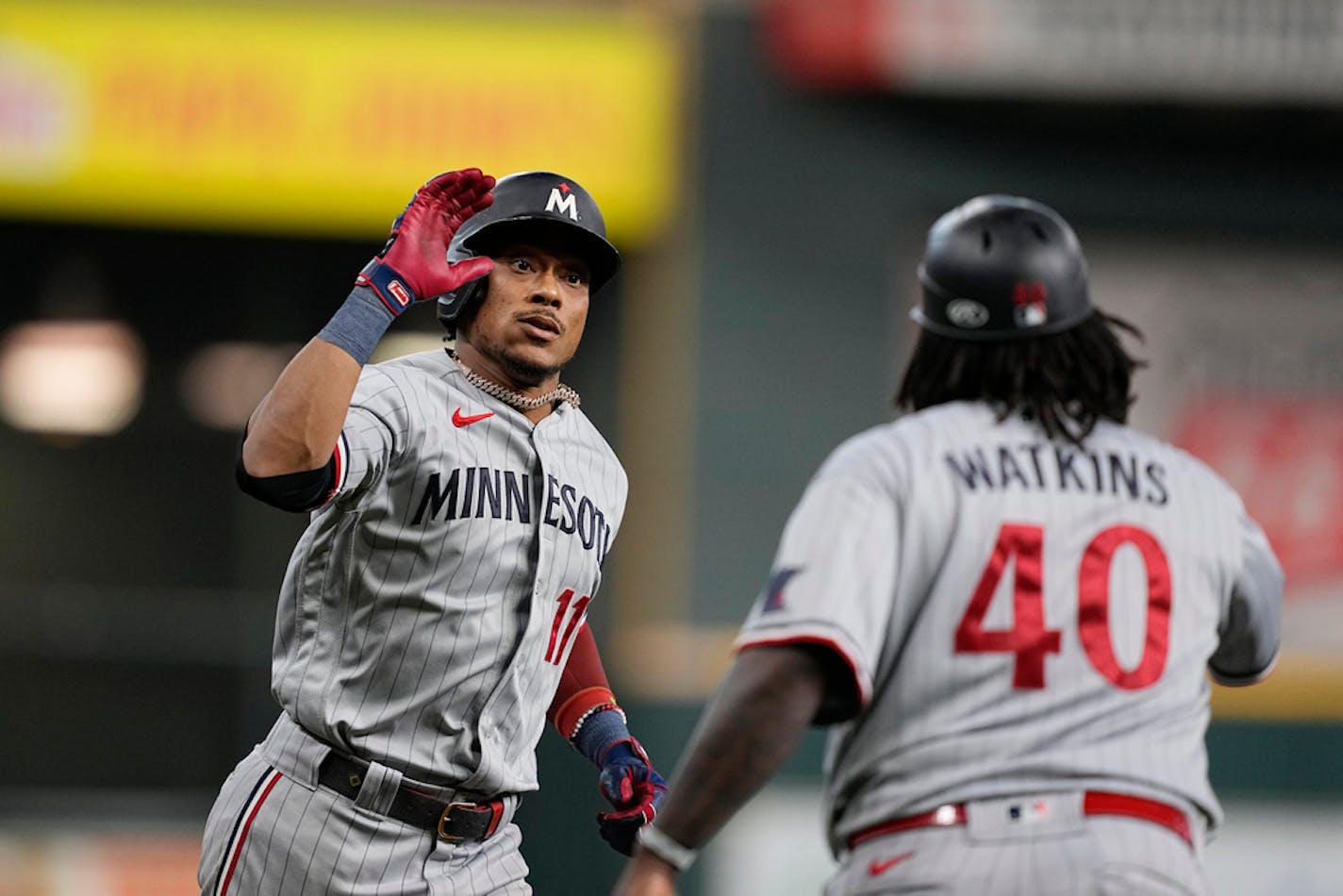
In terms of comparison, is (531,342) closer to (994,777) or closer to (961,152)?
(994,777)

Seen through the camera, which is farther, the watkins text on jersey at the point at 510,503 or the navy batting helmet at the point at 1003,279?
the watkins text on jersey at the point at 510,503

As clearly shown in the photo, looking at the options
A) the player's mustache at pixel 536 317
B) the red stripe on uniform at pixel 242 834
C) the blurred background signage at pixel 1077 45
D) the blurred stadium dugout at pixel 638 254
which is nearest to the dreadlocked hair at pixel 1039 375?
the player's mustache at pixel 536 317

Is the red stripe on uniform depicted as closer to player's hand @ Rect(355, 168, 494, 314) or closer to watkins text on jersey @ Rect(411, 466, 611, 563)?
watkins text on jersey @ Rect(411, 466, 611, 563)

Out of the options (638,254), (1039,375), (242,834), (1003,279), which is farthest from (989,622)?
(638,254)

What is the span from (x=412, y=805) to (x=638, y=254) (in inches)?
351

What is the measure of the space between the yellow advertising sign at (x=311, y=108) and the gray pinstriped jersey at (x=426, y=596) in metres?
8.28

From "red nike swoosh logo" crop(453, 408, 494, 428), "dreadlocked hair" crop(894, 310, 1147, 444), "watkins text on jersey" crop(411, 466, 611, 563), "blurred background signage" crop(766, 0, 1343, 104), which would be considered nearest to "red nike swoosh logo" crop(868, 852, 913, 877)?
"dreadlocked hair" crop(894, 310, 1147, 444)

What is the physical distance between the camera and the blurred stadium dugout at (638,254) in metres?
11.9

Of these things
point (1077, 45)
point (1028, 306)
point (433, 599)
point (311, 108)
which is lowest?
point (433, 599)

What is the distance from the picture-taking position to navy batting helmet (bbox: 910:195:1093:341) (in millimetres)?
3406

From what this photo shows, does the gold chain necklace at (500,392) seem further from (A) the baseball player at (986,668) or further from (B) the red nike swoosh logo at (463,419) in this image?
(A) the baseball player at (986,668)

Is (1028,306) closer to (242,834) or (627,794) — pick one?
(627,794)

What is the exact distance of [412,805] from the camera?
12.0 ft

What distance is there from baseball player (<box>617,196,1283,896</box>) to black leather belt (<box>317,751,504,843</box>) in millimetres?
688
